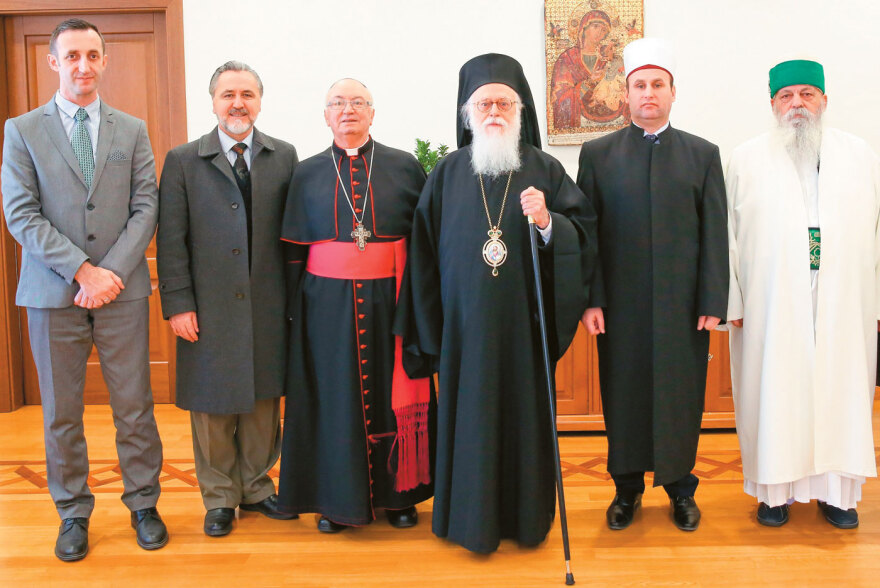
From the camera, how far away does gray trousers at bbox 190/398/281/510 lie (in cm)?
301

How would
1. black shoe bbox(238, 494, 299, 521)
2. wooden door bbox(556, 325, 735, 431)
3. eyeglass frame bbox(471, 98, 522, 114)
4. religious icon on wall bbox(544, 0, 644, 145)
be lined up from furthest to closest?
1. religious icon on wall bbox(544, 0, 644, 145)
2. wooden door bbox(556, 325, 735, 431)
3. black shoe bbox(238, 494, 299, 521)
4. eyeglass frame bbox(471, 98, 522, 114)

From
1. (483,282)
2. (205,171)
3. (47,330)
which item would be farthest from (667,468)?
(47,330)

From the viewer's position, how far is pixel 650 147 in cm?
287

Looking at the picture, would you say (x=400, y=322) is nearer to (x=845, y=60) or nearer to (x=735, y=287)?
(x=735, y=287)

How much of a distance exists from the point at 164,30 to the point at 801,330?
4.25 m

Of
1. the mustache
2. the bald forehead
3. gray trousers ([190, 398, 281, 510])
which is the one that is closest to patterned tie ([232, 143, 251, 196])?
the bald forehead

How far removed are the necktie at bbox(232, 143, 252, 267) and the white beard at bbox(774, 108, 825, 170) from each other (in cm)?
212

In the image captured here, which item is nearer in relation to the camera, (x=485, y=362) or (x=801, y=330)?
(x=485, y=362)

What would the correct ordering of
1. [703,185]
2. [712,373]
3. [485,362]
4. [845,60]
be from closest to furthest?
[485,362] < [703,185] < [712,373] < [845,60]

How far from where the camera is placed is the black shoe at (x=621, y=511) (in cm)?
294

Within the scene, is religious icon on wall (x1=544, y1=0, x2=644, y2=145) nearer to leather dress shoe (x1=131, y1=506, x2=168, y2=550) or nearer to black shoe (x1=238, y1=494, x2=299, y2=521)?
black shoe (x1=238, y1=494, x2=299, y2=521)

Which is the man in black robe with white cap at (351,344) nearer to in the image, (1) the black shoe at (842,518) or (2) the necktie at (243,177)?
(2) the necktie at (243,177)

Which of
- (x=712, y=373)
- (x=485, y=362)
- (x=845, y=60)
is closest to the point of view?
(x=485, y=362)

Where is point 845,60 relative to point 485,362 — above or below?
above
